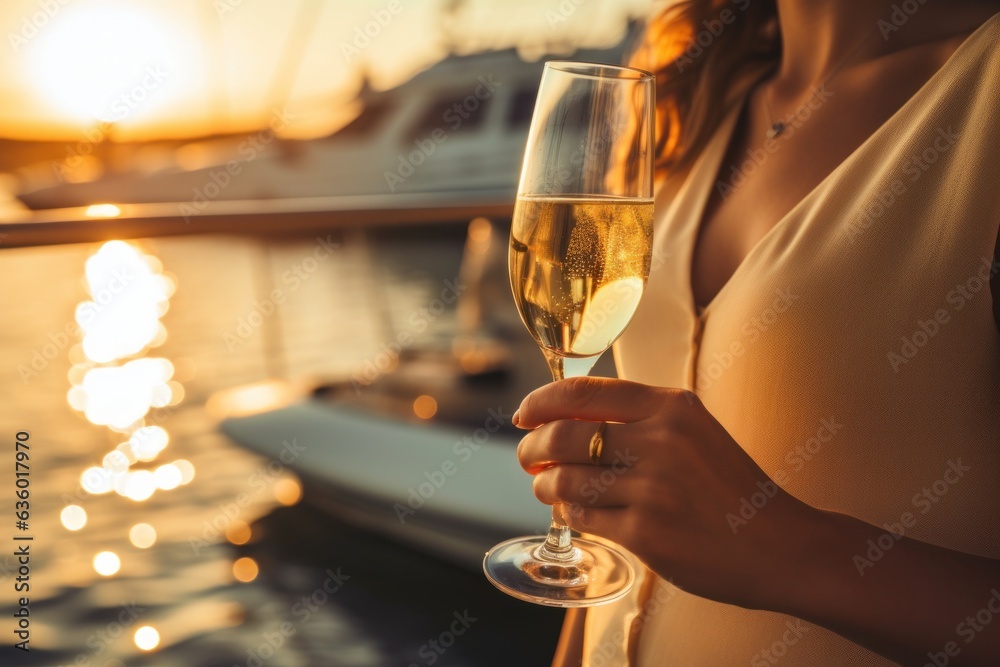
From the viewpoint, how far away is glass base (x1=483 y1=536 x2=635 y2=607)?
0.86m

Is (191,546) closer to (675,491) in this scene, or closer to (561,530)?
(561,530)

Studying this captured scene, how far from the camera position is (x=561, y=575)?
92 cm

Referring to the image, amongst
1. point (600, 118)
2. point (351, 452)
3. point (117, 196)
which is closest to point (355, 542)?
point (351, 452)

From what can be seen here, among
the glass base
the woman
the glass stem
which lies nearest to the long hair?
the woman

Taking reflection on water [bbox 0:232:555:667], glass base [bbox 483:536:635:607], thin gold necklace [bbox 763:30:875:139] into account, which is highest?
thin gold necklace [bbox 763:30:875:139]

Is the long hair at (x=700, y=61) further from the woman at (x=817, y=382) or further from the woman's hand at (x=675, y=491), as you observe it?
the woman's hand at (x=675, y=491)

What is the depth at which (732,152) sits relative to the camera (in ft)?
4.13

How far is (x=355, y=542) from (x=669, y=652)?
3.58 meters

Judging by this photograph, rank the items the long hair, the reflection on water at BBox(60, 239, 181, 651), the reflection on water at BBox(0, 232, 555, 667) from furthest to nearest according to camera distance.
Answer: the reflection on water at BBox(60, 239, 181, 651), the reflection on water at BBox(0, 232, 555, 667), the long hair

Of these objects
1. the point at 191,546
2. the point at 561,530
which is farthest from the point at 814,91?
the point at 191,546

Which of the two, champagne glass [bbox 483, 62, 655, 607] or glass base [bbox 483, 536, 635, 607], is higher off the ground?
champagne glass [bbox 483, 62, 655, 607]

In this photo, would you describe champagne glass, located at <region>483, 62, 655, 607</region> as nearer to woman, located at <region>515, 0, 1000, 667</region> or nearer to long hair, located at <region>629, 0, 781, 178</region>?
woman, located at <region>515, 0, 1000, 667</region>

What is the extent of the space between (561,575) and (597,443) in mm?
267

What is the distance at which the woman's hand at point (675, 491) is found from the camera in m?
0.68
